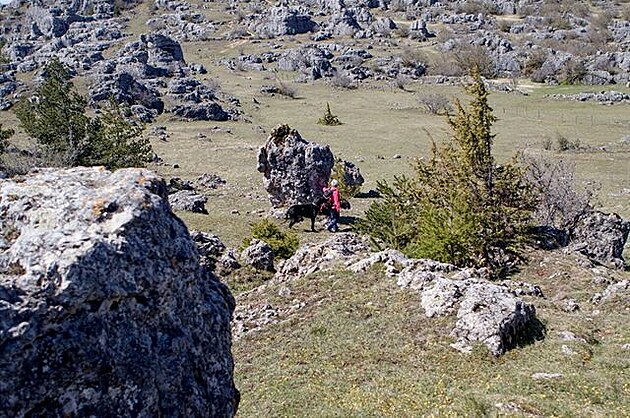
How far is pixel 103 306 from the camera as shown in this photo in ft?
22.5

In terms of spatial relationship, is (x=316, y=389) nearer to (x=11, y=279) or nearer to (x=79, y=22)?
(x=11, y=279)

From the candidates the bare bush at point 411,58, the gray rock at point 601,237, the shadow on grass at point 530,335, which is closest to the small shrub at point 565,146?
the gray rock at point 601,237

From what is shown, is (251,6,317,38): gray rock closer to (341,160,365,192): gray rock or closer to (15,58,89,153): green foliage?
(15,58,89,153): green foliage

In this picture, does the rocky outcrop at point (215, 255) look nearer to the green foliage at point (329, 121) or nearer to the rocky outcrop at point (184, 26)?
the green foliage at point (329, 121)

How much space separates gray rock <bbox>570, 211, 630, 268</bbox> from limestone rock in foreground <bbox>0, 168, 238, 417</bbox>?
2077 cm

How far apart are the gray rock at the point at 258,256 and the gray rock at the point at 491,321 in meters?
10.0

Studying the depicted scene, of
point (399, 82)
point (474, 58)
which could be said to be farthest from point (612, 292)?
point (474, 58)

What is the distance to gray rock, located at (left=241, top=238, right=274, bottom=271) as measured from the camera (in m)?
23.6

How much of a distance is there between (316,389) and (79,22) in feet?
617

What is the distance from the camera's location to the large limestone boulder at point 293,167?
32094 mm

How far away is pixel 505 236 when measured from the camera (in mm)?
22953

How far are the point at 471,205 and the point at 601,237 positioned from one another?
6.75 metres

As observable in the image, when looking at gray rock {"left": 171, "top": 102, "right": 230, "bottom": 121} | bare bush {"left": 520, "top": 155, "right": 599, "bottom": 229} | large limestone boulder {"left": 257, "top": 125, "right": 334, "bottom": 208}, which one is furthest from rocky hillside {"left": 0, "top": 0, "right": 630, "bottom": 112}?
bare bush {"left": 520, "top": 155, "right": 599, "bottom": 229}

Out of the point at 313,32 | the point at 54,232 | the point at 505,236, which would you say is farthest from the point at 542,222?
the point at 313,32
